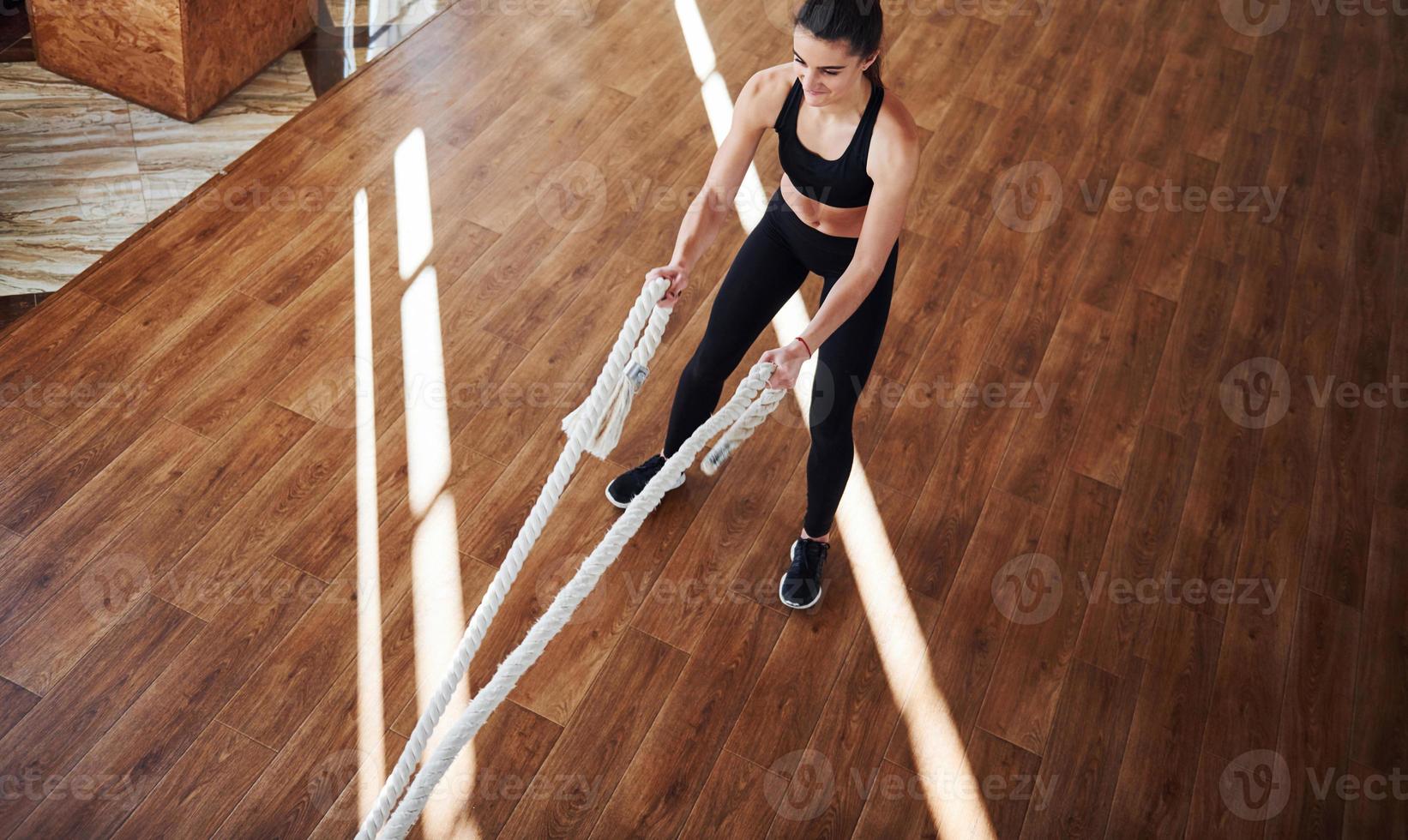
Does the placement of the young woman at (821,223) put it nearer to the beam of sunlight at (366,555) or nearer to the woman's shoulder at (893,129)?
the woman's shoulder at (893,129)

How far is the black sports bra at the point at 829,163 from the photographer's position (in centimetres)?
180

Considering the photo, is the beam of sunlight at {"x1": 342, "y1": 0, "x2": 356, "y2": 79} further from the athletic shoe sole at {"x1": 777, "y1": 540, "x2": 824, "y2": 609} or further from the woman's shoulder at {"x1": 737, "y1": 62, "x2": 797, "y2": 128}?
the athletic shoe sole at {"x1": 777, "y1": 540, "x2": 824, "y2": 609}

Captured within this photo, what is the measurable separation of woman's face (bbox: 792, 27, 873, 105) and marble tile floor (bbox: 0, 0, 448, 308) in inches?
76.6

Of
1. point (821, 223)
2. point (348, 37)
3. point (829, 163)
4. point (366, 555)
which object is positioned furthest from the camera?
point (348, 37)

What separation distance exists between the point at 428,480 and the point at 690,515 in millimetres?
568

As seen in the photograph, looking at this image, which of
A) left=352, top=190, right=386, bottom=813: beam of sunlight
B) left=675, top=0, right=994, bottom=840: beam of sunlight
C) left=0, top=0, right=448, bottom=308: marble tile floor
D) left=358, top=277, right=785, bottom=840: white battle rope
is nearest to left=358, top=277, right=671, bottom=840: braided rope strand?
left=358, top=277, right=785, bottom=840: white battle rope

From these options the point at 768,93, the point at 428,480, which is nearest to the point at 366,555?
the point at 428,480

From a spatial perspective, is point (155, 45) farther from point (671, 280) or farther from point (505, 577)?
point (505, 577)

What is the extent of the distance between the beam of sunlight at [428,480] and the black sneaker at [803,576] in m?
0.65

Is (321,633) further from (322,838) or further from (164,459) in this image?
(164,459)

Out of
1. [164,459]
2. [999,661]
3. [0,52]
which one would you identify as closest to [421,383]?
[164,459]

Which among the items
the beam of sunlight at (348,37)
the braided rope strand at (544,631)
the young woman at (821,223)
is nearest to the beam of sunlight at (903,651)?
the young woman at (821,223)

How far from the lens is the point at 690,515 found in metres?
2.53

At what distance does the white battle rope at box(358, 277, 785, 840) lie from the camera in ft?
5.23
